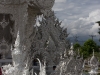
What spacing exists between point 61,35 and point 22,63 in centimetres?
871

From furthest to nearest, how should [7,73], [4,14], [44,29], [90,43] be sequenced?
[90,43]
[44,29]
[4,14]
[7,73]

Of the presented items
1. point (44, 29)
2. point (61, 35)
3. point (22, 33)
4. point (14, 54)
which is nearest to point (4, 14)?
point (22, 33)

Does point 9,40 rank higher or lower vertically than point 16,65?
higher

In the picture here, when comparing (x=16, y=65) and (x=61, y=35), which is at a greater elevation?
(x=61, y=35)

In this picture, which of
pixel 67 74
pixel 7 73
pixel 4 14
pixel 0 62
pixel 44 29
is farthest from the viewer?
pixel 44 29

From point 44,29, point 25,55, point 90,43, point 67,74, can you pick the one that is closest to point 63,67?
point 67,74

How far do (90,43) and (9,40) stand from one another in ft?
80.3

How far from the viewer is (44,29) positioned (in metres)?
12.4

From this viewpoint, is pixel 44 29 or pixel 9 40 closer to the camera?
pixel 9 40

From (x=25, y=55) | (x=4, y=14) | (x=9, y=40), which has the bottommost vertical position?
(x=25, y=55)

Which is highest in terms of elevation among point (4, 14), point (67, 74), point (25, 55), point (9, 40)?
point (4, 14)

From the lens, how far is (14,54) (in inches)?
191

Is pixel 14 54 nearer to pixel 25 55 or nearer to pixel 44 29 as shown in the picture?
pixel 25 55

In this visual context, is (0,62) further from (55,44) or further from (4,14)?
(55,44)
